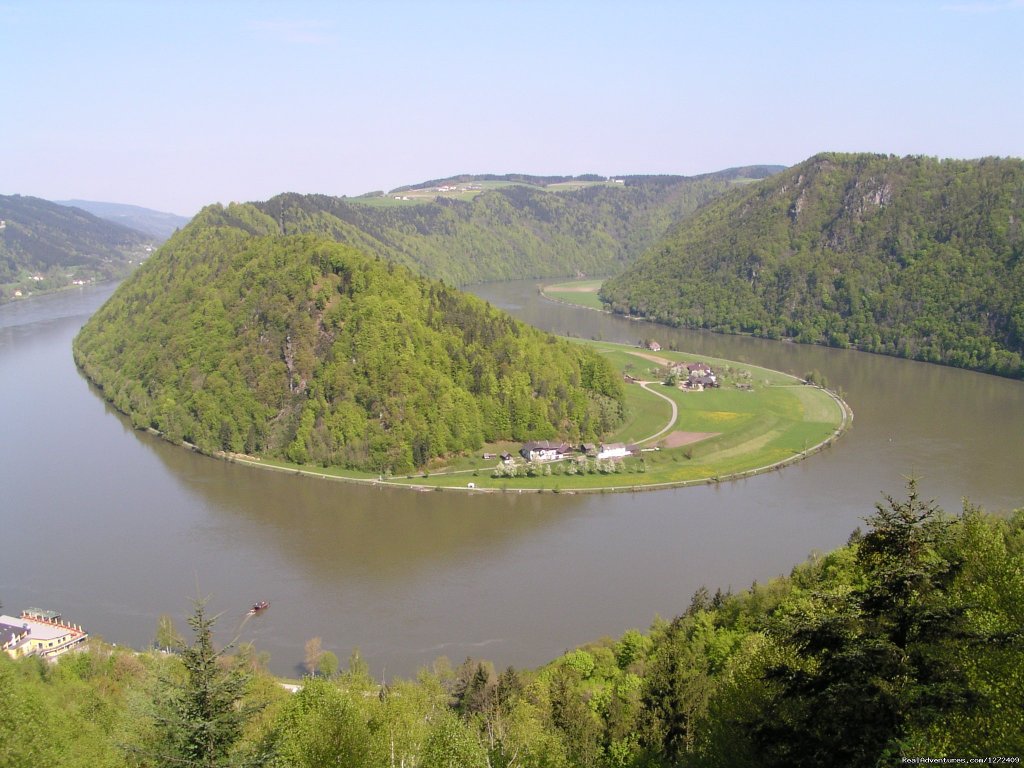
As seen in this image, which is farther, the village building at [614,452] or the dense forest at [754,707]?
the village building at [614,452]

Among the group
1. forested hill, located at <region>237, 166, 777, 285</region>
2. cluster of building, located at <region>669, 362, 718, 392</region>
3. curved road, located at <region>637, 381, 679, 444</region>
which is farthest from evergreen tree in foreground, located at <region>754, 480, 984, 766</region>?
forested hill, located at <region>237, 166, 777, 285</region>

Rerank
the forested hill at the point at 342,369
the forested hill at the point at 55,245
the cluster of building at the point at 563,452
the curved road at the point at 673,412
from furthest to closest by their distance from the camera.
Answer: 1. the forested hill at the point at 55,245
2. the curved road at the point at 673,412
3. the forested hill at the point at 342,369
4. the cluster of building at the point at 563,452

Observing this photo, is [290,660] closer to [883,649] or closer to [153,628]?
[153,628]

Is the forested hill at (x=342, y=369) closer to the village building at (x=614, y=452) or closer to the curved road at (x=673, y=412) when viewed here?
the curved road at (x=673, y=412)

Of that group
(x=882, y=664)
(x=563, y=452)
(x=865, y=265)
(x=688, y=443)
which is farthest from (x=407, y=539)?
(x=865, y=265)

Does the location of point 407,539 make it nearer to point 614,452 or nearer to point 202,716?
point 614,452

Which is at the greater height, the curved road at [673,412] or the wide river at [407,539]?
the curved road at [673,412]

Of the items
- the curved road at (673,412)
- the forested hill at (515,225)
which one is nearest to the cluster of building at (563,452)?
the curved road at (673,412)
